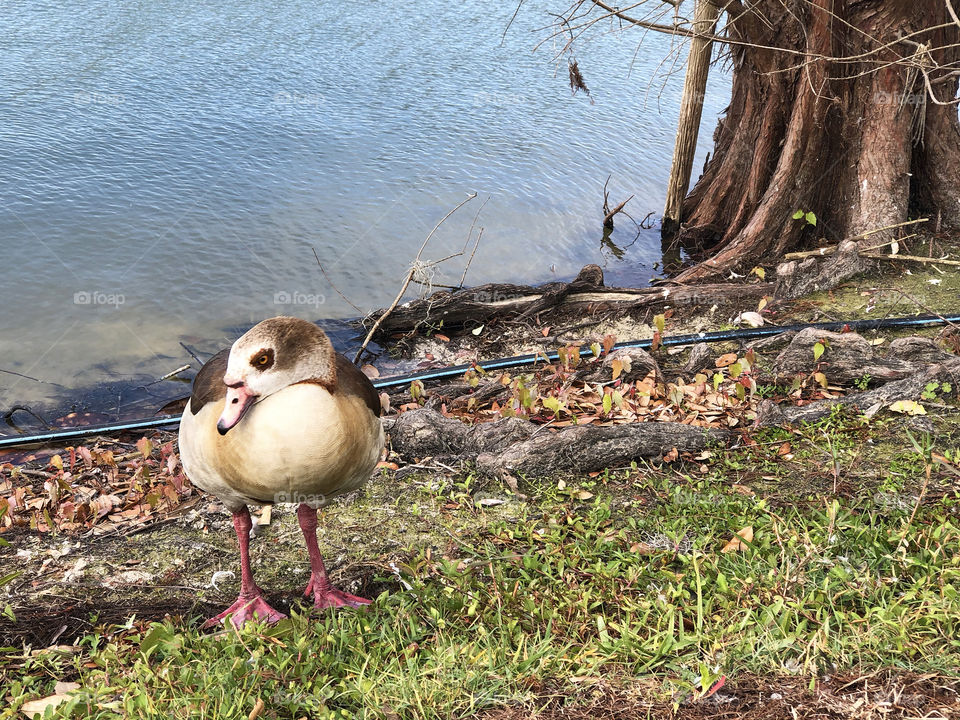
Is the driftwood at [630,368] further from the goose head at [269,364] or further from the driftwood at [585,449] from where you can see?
the goose head at [269,364]

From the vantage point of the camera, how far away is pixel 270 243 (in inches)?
395

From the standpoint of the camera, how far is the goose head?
2881 mm

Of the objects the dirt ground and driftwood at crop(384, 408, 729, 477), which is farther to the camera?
driftwood at crop(384, 408, 729, 477)

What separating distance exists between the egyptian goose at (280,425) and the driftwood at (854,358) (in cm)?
341

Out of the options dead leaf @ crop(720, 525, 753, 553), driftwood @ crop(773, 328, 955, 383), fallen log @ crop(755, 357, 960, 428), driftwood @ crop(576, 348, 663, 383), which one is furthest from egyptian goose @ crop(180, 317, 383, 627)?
driftwood @ crop(773, 328, 955, 383)

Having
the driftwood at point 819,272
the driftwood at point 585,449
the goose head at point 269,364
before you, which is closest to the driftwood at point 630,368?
the driftwood at point 585,449

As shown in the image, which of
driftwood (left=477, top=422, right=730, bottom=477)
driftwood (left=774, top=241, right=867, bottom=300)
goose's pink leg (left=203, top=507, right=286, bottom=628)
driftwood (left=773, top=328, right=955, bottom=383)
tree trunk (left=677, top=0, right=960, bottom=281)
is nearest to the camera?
goose's pink leg (left=203, top=507, right=286, bottom=628)

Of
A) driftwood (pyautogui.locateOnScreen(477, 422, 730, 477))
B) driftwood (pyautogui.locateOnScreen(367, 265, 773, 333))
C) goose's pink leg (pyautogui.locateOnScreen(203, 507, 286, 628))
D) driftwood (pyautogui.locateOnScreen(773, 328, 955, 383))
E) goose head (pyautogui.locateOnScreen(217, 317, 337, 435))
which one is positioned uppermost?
goose head (pyautogui.locateOnScreen(217, 317, 337, 435))

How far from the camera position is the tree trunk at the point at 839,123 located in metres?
7.88

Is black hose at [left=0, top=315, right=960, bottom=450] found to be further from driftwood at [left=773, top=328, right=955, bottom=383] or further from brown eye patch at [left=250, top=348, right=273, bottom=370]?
brown eye patch at [left=250, top=348, right=273, bottom=370]

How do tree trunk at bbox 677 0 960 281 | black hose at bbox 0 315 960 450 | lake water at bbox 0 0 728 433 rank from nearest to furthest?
black hose at bbox 0 315 960 450, tree trunk at bbox 677 0 960 281, lake water at bbox 0 0 728 433

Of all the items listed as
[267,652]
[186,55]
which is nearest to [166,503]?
[267,652]

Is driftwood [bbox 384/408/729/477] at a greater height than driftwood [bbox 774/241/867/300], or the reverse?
driftwood [bbox 774/241/867/300]

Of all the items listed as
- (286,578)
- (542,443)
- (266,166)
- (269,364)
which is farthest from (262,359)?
(266,166)
